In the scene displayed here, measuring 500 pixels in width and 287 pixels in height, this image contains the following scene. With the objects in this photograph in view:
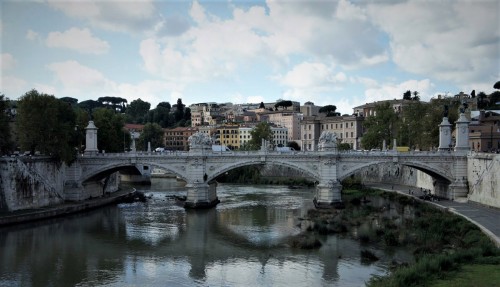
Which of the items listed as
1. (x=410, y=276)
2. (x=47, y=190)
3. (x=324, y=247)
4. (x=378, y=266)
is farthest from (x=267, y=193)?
(x=410, y=276)

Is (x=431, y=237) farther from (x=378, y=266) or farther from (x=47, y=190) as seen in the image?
(x=47, y=190)

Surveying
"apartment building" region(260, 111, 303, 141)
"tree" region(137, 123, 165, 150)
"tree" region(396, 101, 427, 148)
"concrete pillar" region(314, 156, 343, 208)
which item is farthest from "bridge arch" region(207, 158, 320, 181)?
"apartment building" region(260, 111, 303, 141)

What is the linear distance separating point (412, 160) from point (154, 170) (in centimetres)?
4423

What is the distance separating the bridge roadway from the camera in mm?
36938

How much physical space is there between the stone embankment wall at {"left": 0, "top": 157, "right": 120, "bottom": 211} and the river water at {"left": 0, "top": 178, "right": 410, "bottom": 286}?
7.24ft

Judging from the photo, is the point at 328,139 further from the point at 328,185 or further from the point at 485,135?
the point at 485,135

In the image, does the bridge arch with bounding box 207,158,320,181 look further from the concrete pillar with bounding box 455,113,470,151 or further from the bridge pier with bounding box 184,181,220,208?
the concrete pillar with bounding box 455,113,470,151

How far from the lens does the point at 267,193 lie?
4959 centimetres

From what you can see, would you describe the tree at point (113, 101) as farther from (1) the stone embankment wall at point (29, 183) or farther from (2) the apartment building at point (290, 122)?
(1) the stone embankment wall at point (29, 183)

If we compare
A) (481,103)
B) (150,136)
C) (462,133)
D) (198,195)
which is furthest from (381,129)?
(150,136)

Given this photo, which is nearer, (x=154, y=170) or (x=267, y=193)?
(x=267, y=193)

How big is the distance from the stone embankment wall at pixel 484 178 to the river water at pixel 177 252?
10.0 metres

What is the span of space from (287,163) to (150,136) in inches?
1925

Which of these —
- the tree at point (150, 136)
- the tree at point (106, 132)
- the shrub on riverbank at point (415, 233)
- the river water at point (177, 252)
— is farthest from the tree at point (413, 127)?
the tree at point (150, 136)
